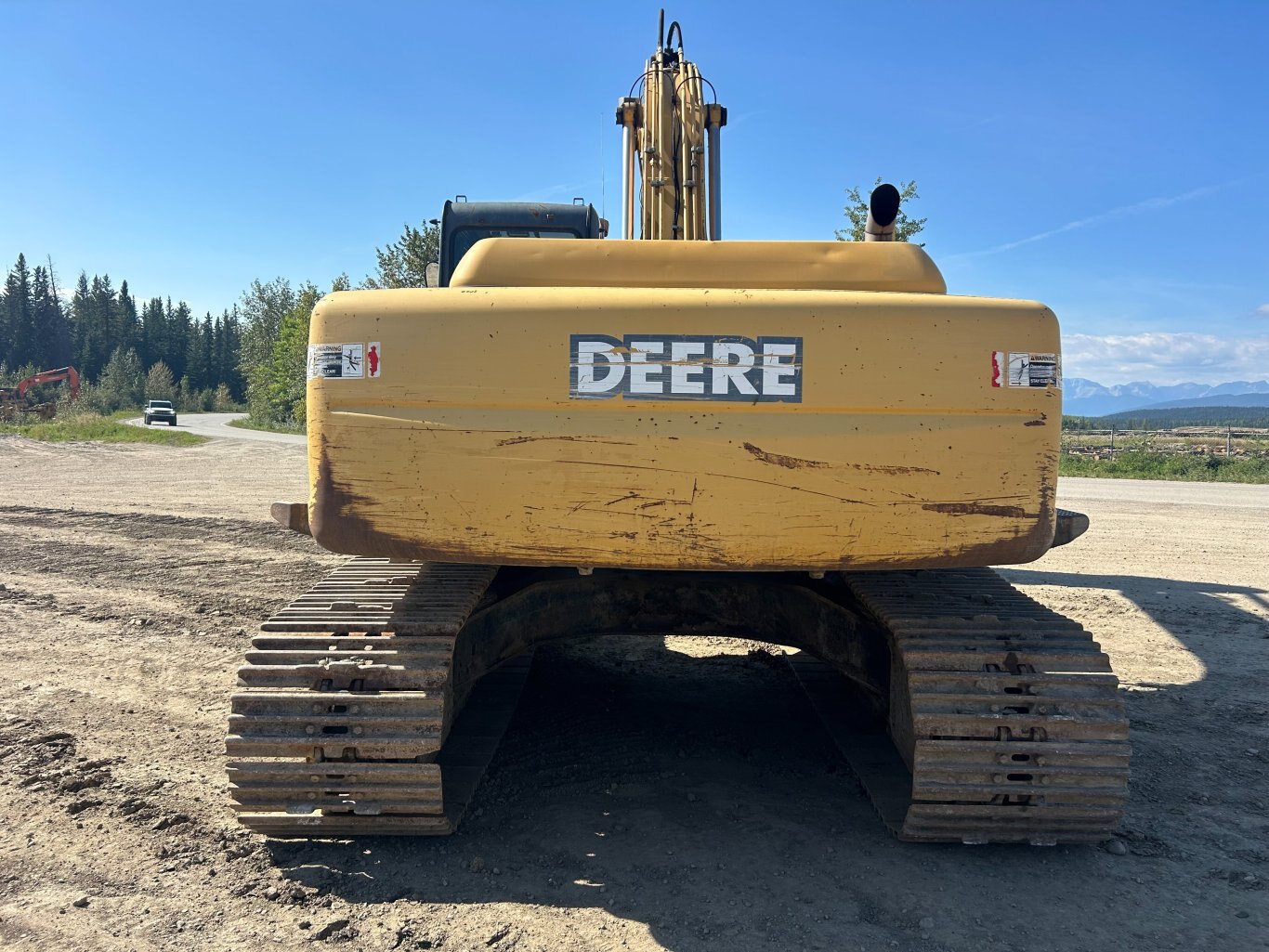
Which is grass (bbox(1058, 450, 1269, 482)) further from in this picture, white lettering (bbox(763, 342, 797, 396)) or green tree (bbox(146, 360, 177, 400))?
green tree (bbox(146, 360, 177, 400))

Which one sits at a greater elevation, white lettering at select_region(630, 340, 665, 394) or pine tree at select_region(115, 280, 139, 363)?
pine tree at select_region(115, 280, 139, 363)

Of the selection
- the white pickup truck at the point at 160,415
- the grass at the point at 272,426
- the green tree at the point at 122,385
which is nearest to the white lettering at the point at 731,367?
the grass at the point at 272,426

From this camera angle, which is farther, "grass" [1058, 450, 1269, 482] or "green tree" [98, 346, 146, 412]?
"green tree" [98, 346, 146, 412]

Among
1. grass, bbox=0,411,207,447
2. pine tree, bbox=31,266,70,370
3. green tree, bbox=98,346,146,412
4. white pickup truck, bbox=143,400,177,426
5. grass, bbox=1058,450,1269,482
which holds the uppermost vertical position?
pine tree, bbox=31,266,70,370

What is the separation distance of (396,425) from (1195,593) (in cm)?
752

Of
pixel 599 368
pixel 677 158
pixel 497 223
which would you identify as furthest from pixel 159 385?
pixel 599 368

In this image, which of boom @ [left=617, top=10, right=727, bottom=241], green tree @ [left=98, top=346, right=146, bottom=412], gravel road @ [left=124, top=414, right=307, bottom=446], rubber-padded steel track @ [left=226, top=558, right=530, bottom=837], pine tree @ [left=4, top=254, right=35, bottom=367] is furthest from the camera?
pine tree @ [left=4, top=254, right=35, bottom=367]

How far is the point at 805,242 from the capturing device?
3.29m

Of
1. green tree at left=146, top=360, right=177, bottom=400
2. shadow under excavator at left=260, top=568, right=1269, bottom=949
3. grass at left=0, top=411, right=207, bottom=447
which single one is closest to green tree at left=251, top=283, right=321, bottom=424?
grass at left=0, top=411, right=207, bottom=447

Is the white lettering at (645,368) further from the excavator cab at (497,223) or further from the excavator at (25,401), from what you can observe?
the excavator at (25,401)

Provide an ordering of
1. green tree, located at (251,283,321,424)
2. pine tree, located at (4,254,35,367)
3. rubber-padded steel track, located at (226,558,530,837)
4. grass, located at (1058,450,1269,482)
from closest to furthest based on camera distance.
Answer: rubber-padded steel track, located at (226,558,530,837) → grass, located at (1058,450,1269,482) → green tree, located at (251,283,321,424) → pine tree, located at (4,254,35,367)

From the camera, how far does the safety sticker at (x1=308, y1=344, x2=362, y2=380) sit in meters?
2.93

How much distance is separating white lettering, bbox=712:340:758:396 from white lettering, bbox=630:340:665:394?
0.56 ft

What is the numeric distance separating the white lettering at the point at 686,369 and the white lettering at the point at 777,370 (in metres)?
0.20
